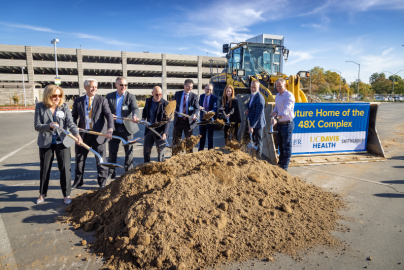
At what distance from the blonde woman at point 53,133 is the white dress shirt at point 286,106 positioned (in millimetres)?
3949

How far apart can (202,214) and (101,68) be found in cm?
5931

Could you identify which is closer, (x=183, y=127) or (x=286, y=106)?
(x=286, y=106)

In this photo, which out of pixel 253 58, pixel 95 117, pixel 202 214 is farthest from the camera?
pixel 253 58

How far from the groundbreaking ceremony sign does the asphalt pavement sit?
0.78 meters

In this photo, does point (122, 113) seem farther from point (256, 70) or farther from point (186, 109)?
point (256, 70)

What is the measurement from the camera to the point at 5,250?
2.98 meters

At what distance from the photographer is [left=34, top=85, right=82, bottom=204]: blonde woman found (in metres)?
3.94

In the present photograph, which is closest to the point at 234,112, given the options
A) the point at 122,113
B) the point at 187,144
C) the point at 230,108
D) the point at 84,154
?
the point at 230,108

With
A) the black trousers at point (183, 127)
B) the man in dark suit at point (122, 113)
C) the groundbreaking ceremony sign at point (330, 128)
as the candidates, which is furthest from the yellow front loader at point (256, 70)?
the man in dark suit at point (122, 113)

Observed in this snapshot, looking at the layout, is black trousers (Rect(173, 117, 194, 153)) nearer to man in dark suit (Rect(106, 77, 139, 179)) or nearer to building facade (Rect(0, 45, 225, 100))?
man in dark suit (Rect(106, 77, 139, 179))

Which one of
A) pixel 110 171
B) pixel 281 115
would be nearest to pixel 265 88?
pixel 281 115

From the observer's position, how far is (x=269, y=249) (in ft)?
9.75

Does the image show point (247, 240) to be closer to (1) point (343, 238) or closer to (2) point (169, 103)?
(1) point (343, 238)

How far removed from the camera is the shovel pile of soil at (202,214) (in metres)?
2.82
